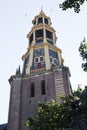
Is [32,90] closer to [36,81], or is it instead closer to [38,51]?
[36,81]

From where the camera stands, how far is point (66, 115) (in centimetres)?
1659

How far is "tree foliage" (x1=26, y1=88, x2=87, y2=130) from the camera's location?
15.0m

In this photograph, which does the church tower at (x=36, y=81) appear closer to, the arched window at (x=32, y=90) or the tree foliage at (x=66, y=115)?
the arched window at (x=32, y=90)

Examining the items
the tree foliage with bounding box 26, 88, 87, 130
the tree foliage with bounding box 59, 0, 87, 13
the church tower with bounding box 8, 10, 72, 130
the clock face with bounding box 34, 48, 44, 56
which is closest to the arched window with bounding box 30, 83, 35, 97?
the church tower with bounding box 8, 10, 72, 130

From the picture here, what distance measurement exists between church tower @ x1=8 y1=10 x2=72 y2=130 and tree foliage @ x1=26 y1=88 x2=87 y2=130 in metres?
12.6

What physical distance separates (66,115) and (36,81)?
63.5ft

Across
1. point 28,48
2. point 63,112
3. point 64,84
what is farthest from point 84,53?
point 28,48

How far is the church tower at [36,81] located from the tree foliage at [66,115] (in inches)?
494

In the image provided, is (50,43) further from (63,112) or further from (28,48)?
(63,112)

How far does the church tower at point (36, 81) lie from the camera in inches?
1272

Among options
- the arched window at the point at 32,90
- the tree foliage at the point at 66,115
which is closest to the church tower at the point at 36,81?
the arched window at the point at 32,90

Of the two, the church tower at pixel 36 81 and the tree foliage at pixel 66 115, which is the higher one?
the church tower at pixel 36 81

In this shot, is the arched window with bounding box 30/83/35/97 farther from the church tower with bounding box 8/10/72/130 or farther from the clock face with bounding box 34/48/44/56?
the clock face with bounding box 34/48/44/56

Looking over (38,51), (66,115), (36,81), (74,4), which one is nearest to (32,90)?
(36,81)
